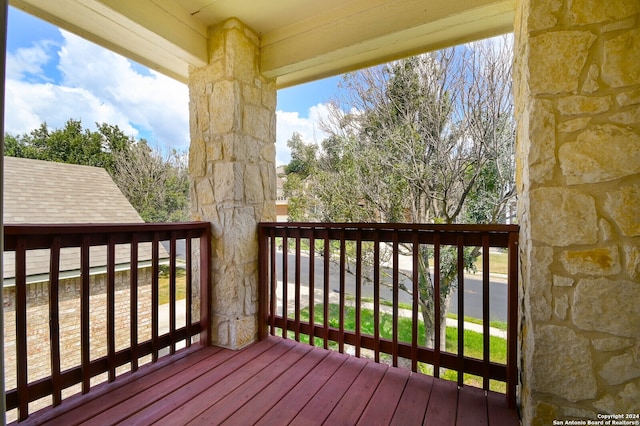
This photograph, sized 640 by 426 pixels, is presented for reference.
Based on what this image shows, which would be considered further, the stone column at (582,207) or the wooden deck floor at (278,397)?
the wooden deck floor at (278,397)

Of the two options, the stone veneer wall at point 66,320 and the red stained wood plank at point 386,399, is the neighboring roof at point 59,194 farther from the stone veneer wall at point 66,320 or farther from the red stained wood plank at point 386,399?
the red stained wood plank at point 386,399

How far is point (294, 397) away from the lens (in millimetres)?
1639

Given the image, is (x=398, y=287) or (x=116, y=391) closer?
(x=116, y=391)

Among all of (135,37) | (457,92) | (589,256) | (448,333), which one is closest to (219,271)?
(135,37)

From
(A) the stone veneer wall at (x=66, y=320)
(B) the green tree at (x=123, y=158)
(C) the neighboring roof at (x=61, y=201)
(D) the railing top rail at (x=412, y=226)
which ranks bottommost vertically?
(A) the stone veneer wall at (x=66, y=320)

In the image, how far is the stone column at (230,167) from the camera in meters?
2.21

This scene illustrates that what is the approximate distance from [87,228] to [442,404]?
225 cm

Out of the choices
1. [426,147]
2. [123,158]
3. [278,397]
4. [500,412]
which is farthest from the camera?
[426,147]

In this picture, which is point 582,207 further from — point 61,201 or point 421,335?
point 421,335

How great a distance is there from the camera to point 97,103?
98.8 inches

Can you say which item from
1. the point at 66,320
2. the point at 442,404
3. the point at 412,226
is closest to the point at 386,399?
the point at 442,404

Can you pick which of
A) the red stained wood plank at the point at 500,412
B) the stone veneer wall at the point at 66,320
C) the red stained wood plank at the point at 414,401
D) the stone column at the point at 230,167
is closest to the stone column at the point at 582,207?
the red stained wood plank at the point at 500,412

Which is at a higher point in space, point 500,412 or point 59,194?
point 59,194

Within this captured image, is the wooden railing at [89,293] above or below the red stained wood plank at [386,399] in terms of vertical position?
above
